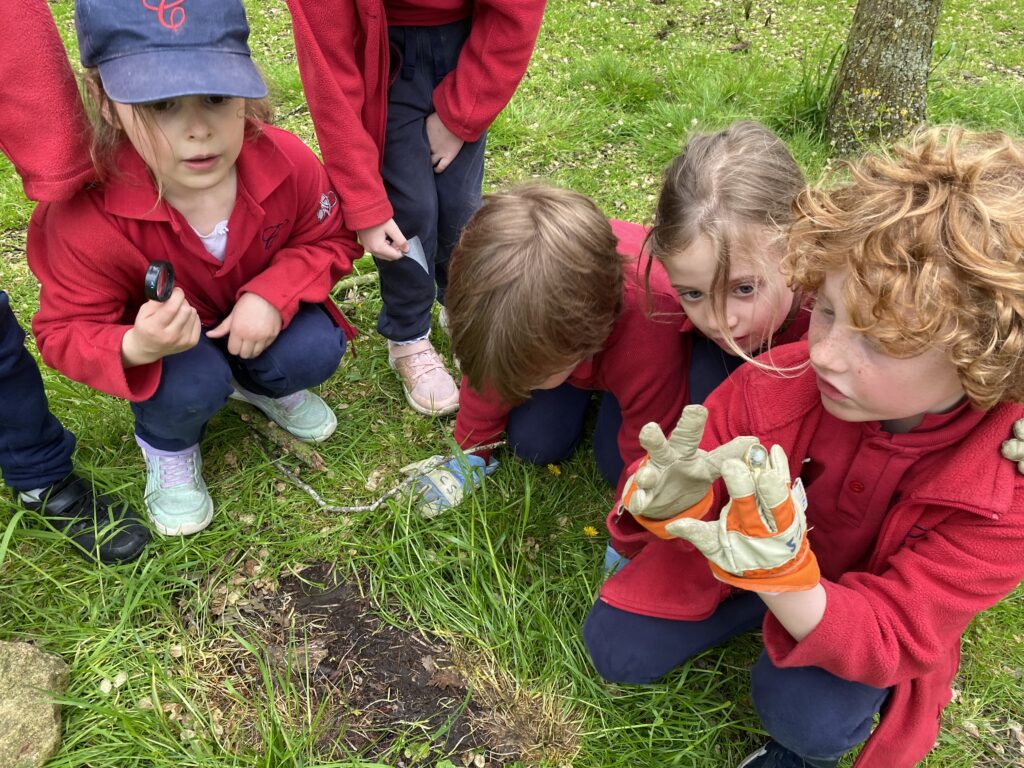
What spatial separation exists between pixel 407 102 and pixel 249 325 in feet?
2.73

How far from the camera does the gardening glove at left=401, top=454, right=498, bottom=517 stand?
2396mm

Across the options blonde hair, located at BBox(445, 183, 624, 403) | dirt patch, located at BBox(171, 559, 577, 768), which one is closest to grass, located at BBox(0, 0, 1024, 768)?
dirt patch, located at BBox(171, 559, 577, 768)

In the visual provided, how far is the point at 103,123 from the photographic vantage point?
6.20 ft

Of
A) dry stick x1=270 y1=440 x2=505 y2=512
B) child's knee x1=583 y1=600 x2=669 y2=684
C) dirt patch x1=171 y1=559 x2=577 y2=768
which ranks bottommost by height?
dirt patch x1=171 y1=559 x2=577 y2=768

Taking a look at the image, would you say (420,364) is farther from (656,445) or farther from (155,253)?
(656,445)

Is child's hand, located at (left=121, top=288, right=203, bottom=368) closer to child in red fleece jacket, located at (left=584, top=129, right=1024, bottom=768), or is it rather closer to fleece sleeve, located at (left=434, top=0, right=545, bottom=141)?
fleece sleeve, located at (left=434, top=0, right=545, bottom=141)

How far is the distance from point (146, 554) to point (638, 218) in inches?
99.2

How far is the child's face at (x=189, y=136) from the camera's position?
73.6 inches

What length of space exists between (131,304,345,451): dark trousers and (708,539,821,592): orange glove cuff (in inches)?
58.4

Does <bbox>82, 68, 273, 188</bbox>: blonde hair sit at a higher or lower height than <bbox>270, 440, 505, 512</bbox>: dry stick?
higher

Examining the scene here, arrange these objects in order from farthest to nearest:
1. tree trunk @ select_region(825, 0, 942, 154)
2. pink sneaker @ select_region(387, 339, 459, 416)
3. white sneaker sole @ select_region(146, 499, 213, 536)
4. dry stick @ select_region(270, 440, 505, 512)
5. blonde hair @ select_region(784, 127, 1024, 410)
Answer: tree trunk @ select_region(825, 0, 942, 154), pink sneaker @ select_region(387, 339, 459, 416), dry stick @ select_region(270, 440, 505, 512), white sneaker sole @ select_region(146, 499, 213, 536), blonde hair @ select_region(784, 127, 1024, 410)

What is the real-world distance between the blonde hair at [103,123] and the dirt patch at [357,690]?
3.91ft

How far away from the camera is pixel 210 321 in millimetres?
2379

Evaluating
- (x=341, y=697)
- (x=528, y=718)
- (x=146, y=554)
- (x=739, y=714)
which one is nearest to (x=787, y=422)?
(x=739, y=714)
